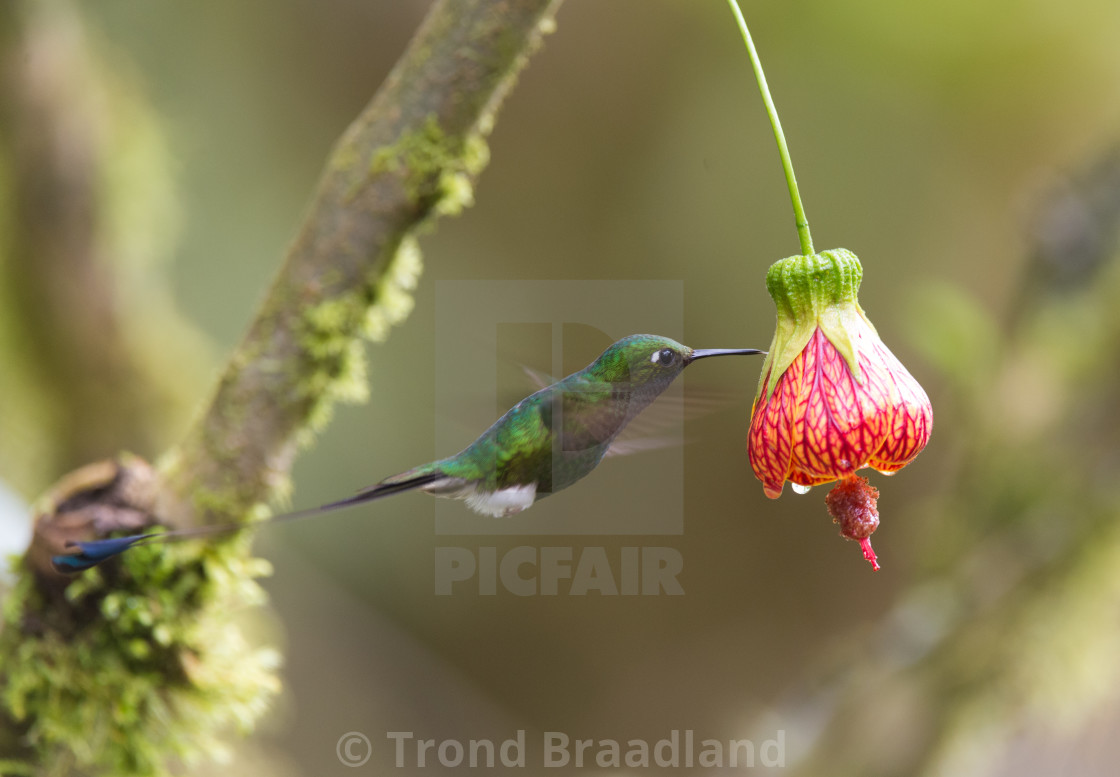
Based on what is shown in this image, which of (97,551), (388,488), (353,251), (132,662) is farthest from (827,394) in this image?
(132,662)

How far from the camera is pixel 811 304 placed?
84 centimetres

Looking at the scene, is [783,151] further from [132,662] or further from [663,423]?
[132,662]

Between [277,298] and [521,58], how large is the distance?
372 mm

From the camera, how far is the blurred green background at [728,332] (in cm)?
229

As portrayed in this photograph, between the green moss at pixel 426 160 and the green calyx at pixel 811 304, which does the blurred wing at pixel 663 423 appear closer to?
the green calyx at pixel 811 304

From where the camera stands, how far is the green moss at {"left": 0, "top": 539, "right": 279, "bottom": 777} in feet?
3.46

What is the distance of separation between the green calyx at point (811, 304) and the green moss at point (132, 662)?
65 centimetres

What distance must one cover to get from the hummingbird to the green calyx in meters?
0.05

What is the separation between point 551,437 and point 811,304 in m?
0.29

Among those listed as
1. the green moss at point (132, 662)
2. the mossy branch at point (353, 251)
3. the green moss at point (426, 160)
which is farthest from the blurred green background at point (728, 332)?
the green moss at point (426, 160)

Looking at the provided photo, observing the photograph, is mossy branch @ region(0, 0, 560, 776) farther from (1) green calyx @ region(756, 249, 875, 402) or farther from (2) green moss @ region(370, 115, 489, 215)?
(1) green calyx @ region(756, 249, 875, 402)

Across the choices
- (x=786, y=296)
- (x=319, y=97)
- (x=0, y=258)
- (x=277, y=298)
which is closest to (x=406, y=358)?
(x=319, y=97)

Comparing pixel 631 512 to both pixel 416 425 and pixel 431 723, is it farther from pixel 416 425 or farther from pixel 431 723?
pixel 431 723

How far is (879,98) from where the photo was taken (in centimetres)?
290
